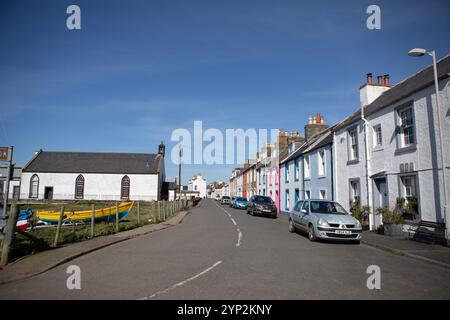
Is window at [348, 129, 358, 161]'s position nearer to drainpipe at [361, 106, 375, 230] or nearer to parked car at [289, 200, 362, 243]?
drainpipe at [361, 106, 375, 230]

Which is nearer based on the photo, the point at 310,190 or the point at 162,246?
the point at 162,246

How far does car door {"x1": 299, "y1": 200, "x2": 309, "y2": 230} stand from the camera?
1319cm

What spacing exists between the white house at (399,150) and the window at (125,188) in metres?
52.8

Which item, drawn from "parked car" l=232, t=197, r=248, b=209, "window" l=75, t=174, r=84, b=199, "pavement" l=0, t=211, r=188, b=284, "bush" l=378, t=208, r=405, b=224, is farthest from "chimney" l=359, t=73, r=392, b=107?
"window" l=75, t=174, r=84, b=199

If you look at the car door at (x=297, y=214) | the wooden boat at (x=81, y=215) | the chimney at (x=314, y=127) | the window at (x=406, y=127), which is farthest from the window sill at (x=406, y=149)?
the chimney at (x=314, y=127)

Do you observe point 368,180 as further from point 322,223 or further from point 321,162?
point 321,162

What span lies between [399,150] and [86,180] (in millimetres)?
63249

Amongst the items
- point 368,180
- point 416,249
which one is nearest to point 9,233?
point 416,249

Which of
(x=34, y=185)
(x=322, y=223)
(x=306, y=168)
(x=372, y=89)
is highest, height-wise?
(x=372, y=89)

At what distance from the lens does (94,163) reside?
67562 mm
